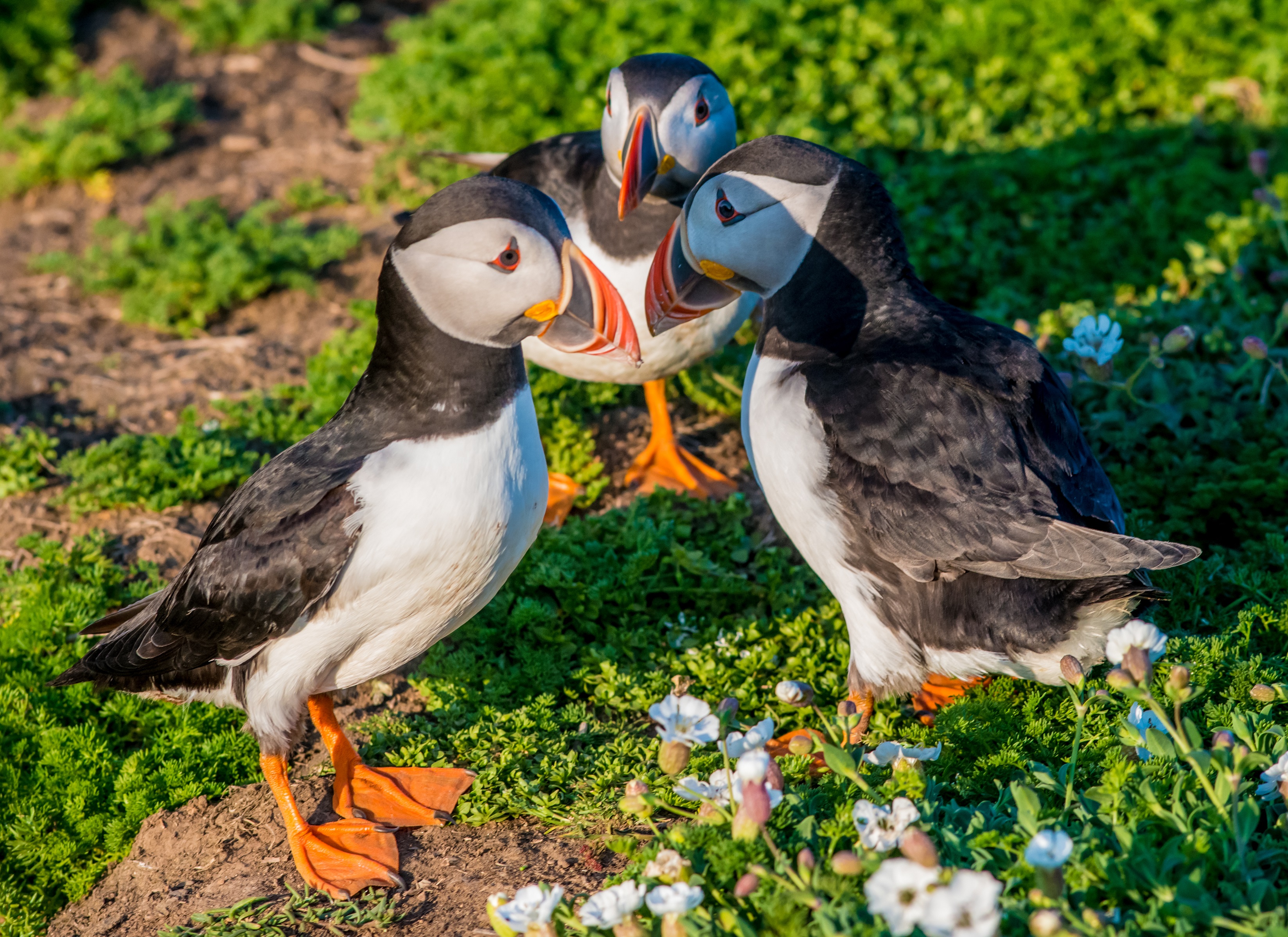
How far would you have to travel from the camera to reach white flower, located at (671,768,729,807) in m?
2.99

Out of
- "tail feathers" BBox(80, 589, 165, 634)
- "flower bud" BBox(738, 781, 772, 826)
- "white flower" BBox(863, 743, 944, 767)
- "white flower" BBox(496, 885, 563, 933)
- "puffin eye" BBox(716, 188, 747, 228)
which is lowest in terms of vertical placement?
"tail feathers" BBox(80, 589, 165, 634)

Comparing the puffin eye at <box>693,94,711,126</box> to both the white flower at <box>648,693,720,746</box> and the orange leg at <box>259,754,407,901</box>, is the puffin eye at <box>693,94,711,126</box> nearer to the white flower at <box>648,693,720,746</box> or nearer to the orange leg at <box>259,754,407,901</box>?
A: the white flower at <box>648,693,720,746</box>

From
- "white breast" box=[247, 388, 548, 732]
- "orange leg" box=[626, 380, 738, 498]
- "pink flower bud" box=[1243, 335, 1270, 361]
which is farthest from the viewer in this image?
"orange leg" box=[626, 380, 738, 498]

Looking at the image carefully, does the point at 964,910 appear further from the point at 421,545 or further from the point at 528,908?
the point at 421,545

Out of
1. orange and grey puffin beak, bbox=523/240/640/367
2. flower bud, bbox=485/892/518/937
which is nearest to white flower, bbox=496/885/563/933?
flower bud, bbox=485/892/518/937

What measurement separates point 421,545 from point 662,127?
233 cm

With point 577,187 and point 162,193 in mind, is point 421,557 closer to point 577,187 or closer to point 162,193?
point 577,187

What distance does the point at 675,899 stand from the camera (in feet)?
8.55

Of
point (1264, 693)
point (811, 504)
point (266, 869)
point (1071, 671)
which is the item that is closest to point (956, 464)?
point (811, 504)

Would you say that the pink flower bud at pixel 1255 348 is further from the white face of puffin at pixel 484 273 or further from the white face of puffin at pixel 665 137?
the white face of puffin at pixel 484 273

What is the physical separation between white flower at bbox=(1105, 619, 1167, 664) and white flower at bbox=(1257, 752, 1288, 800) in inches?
16.7

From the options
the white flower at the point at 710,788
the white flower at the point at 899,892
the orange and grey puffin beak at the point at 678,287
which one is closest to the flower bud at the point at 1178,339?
the orange and grey puffin beak at the point at 678,287

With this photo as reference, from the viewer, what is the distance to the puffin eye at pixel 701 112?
504 cm

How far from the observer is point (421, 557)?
139 inches
